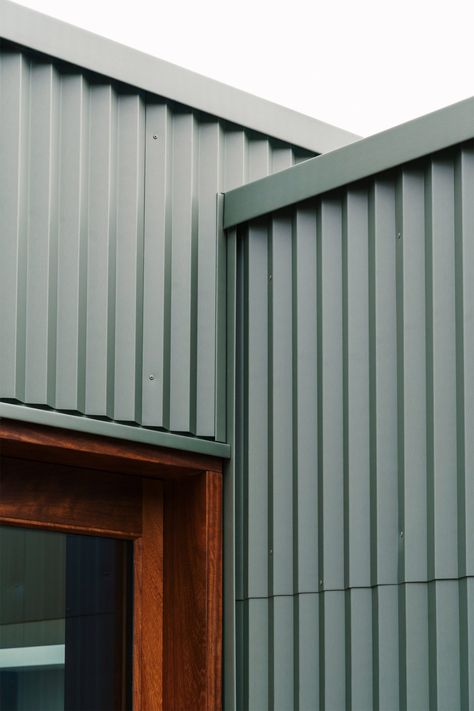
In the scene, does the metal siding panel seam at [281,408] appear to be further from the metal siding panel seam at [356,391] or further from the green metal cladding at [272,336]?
the metal siding panel seam at [356,391]

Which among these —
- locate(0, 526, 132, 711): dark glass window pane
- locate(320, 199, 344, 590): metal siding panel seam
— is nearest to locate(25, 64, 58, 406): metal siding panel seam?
locate(0, 526, 132, 711): dark glass window pane

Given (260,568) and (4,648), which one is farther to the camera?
(260,568)

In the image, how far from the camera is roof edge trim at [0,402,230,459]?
2.60 metres

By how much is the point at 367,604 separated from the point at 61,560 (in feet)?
2.32

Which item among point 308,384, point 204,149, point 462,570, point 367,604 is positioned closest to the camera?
point 462,570

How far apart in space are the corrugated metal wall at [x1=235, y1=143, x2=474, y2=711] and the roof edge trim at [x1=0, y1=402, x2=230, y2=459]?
10 cm

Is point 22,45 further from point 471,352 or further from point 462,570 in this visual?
point 462,570

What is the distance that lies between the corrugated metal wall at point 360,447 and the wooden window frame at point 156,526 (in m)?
0.09

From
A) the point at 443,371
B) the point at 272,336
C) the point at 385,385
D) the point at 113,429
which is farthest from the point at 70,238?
the point at 443,371

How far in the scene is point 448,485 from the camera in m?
2.55

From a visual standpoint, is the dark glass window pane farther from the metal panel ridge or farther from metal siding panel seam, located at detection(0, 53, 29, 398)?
the metal panel ridge

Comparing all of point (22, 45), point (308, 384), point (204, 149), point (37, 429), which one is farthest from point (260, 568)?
point (22, 45)

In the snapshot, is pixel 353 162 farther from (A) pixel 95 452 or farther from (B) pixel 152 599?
(B) pixel 152 599

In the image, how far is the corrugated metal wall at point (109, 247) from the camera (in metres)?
2.68
